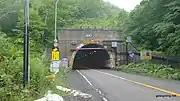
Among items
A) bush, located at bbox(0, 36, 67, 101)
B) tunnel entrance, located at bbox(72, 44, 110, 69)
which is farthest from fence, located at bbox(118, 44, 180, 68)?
bush, located at bbox(0, 36, 67, 101)

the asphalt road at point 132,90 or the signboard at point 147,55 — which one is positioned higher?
the signboard at point 147,55

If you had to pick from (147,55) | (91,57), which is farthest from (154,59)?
(91,57)

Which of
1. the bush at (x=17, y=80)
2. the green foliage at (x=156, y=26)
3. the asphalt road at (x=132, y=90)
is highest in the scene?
the green foliage at (x=156, y=26)

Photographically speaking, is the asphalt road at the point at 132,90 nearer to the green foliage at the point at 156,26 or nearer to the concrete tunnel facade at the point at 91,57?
the green foliage at the point at 156,26

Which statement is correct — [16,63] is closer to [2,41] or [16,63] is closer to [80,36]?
[2,41]

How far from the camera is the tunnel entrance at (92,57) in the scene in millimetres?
75938

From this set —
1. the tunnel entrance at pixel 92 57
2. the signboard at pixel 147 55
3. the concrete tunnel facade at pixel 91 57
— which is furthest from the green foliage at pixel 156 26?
the tunnel entrance at pixel 92 57

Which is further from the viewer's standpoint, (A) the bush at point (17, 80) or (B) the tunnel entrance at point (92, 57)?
(B) the tunnel entrance at point (92, 57)

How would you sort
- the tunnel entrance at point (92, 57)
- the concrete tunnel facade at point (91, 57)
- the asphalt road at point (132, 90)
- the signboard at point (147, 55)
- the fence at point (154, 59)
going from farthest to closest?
the tunnel entrance at point (92, 57) < the concrete tunnel facade at point (91, 57) < the signboard at point (147, 55) < the fence at point (154, 59) < the asphalt road at point (132, 90)

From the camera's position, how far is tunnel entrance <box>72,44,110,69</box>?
75938mm

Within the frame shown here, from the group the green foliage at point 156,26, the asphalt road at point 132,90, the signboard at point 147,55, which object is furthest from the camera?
the signboard at point 147,55

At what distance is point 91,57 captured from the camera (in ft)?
290

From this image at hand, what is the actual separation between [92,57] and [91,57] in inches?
13.2

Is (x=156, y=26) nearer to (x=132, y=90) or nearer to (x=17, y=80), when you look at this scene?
(x=132, y=90)
